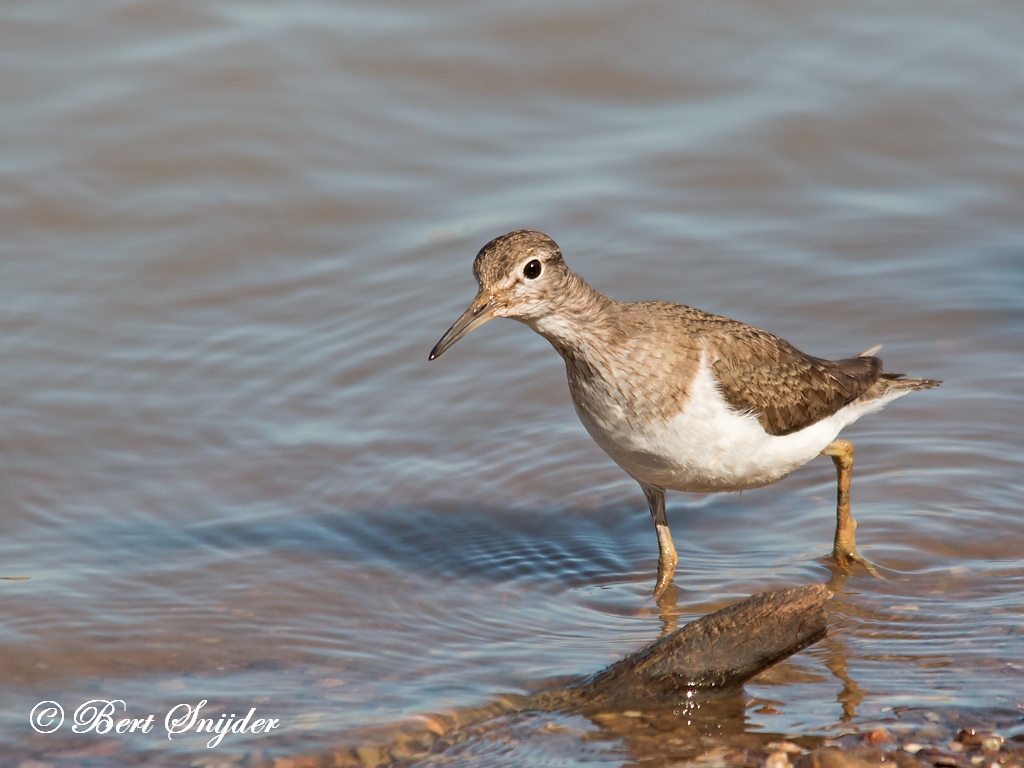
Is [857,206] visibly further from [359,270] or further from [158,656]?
[158,656]

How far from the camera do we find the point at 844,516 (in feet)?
26.0

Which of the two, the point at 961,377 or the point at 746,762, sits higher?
the point at 961,377

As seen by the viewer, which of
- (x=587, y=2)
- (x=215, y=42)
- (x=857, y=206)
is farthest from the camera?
(x=587, y=2)

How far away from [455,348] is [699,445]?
12.6ft

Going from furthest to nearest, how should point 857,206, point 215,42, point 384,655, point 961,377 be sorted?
point 215,42
point 857,206
point 961,377
point 384,655

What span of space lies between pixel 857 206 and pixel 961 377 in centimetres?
294

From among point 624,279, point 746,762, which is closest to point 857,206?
point 624,279

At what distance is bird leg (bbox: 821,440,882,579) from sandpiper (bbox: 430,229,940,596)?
47cm

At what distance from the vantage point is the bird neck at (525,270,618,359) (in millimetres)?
6930

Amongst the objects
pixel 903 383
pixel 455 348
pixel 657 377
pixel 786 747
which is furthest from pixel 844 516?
pixel 455 348

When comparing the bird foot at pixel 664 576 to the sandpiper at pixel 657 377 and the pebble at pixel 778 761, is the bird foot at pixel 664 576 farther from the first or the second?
the pebble at pixel 778 761

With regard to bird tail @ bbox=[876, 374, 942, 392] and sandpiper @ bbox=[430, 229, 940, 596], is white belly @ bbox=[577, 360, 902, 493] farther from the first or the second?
bird tail @ bbox=[876, 374, 942, 392]

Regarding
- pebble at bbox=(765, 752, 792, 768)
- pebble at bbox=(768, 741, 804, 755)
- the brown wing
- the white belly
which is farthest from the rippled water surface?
the brown wing

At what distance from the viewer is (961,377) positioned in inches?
380
